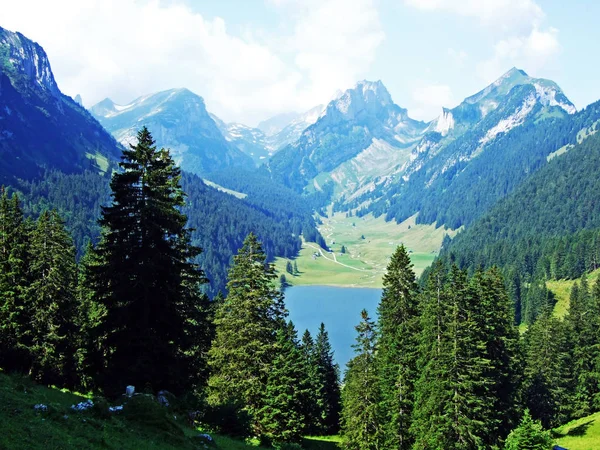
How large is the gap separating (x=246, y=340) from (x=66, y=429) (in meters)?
21.7

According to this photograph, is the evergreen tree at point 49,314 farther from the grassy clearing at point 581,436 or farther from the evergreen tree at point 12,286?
the grassy clearing at point 581,436

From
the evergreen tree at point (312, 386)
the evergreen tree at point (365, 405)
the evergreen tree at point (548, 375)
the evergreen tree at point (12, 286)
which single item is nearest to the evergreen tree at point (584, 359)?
the evergreen tree at point (548, 375)

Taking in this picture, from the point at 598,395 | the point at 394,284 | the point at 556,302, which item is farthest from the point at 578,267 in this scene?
the point at 394,284

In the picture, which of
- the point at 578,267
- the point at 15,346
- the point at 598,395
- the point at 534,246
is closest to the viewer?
the point at 15,346

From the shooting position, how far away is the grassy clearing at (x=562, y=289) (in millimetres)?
129538

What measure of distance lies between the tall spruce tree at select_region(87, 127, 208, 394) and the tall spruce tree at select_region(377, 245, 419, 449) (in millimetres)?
19539

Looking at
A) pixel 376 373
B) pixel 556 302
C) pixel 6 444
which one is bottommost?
pixel 6 444

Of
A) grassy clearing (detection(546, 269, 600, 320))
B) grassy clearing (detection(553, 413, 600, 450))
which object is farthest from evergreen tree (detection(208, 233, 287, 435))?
grassy clearing (detection(546, 269, 600, 320))

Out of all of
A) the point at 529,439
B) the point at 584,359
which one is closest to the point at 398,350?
the point at 529,439

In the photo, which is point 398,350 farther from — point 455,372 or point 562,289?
point 562,289

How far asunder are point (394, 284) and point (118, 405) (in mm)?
28697

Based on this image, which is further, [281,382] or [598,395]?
[598,395]

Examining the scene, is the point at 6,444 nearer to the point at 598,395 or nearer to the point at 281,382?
the point at 281,382

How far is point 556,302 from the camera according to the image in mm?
133375
